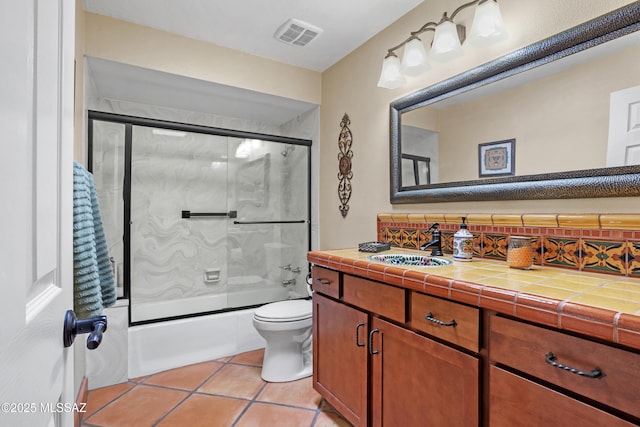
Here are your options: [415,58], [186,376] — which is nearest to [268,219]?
[186,376]

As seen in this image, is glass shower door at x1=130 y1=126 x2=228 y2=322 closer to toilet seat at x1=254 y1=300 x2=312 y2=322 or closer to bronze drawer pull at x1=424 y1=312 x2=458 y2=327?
toilet seat at x1=254 y1=300 x2=312 y2=322

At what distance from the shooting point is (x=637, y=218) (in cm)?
114

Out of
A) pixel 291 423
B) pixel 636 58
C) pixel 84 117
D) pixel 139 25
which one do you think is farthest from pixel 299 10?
pixel 291 423

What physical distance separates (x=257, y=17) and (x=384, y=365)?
217 centimetres

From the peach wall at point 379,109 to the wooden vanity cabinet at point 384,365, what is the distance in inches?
29.3

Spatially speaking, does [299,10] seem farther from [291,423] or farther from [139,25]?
[291,423]

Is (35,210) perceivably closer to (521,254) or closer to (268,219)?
(521,254)

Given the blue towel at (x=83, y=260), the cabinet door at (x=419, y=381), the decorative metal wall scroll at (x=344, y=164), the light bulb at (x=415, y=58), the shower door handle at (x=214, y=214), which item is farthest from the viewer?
the shower door handle at (x=214, y=214)

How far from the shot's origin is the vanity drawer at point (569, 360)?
72cm

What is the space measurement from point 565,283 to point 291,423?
4.89ft

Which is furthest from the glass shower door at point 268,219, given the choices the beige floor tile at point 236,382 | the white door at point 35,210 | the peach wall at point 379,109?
the white door at point 35,210

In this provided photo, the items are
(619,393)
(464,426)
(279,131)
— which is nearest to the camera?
(619,393)

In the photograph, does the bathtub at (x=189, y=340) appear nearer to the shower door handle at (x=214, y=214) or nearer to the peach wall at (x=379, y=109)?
the shower door handle at (x=214, y=214)

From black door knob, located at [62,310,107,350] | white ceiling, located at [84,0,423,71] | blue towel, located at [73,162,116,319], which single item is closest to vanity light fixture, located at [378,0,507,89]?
white ceiling, located at [84,0,423,71]
